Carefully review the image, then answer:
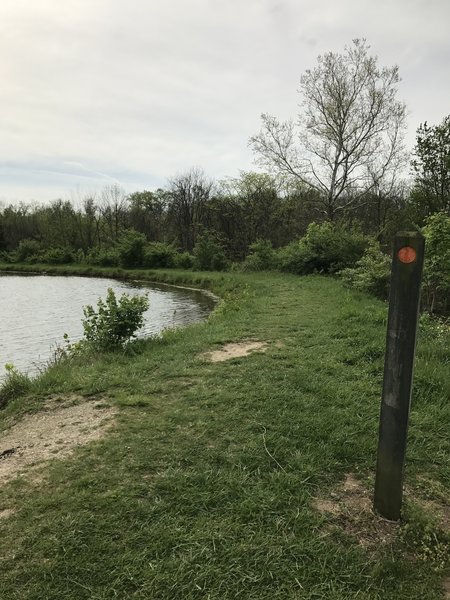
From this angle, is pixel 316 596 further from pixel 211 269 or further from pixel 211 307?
pixel 211 269

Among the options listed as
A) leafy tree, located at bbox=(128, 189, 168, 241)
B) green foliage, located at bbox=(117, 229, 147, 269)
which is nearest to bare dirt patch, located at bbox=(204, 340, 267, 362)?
green foliage, located at bbox=(117, 229, 147, 269)

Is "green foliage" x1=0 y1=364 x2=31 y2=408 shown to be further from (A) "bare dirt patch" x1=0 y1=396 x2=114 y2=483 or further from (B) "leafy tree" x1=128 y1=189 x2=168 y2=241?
(B) "leafy tree" x1=128 y1=189 x2=168 y2=241

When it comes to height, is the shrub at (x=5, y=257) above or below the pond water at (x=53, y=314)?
above

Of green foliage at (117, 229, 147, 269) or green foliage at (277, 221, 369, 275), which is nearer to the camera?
green foliage at (277, 221, 369, 275)

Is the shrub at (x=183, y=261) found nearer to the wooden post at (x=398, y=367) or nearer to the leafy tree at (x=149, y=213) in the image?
the leafy tree at (x=149, y=213)

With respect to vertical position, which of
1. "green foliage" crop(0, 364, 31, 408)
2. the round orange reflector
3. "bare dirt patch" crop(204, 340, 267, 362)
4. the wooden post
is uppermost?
the round orange reflector

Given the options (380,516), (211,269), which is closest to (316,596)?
(380,516)

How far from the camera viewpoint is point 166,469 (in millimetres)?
3170

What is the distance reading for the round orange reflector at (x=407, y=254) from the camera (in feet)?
7.82

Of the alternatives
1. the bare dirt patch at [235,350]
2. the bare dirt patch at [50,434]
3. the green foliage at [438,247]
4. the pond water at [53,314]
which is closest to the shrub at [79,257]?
the pond water at [53,314]

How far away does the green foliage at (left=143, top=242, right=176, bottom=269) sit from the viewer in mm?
31891

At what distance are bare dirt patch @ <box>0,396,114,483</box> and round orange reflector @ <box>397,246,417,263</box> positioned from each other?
2943mm

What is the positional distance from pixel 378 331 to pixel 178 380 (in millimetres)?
3682

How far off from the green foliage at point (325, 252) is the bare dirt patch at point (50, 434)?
51.4 feet
